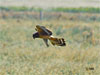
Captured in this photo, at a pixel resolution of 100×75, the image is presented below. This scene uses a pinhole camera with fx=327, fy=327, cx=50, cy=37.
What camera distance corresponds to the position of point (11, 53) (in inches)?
355

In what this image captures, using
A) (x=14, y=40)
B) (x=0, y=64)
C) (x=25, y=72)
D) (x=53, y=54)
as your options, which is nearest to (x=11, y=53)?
(x=53, y=54)

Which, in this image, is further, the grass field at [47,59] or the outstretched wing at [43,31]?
the grass field at [47,59]

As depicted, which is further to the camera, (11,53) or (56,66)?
(11,53)

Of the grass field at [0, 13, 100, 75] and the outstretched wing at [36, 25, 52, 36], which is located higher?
the outstretched wing at [36, 25, 52, 36]

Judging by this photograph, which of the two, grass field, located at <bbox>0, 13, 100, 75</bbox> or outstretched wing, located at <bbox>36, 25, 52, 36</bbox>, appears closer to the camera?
outstretched wing, located at <bbox>36, 25, 52, 36</bbox>

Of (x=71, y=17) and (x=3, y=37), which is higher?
(x=3, y=37)

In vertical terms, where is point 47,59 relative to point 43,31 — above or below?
below

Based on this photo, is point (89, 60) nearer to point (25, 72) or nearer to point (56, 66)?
point (56, 66)

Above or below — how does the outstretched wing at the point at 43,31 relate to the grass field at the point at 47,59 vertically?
above

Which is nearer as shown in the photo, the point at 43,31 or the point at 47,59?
the point at 43,31

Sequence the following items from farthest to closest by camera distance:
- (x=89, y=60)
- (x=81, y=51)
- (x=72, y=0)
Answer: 1. (x=72, y=0)
2. (x=81, y=51)
3. (x=89, y=60)

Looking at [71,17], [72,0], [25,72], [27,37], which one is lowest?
[72,0]

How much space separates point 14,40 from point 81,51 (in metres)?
4.02

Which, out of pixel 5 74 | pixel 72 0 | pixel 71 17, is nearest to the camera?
pixel 5 74
